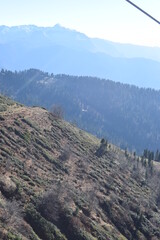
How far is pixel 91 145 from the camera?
10512cm

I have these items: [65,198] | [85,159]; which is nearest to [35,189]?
[65,198]

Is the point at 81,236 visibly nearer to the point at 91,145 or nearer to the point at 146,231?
the point at 146,231

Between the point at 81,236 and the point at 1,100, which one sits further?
the point at 1,100

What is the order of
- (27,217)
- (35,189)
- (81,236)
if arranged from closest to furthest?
(27,217) → (81,236) → (35,189)

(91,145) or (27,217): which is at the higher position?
(91,145)

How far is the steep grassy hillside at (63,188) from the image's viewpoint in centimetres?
4650

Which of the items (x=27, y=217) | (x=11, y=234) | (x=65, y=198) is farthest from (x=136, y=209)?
(x=11, y=234)

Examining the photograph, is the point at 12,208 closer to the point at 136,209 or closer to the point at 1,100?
the point at 136,209

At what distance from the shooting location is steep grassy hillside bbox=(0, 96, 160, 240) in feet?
153

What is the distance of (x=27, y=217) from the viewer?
45344 millimetres

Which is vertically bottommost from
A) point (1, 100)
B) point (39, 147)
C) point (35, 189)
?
point (35, 189)

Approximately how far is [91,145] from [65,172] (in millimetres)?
32439

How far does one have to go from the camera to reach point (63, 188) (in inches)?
2259

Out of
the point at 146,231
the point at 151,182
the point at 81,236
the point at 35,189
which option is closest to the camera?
the point at 81,236
